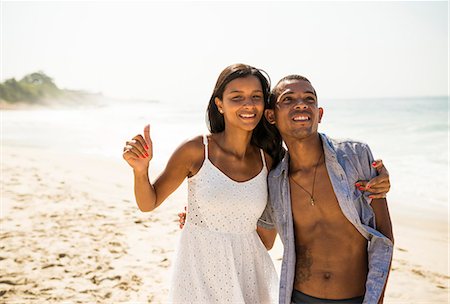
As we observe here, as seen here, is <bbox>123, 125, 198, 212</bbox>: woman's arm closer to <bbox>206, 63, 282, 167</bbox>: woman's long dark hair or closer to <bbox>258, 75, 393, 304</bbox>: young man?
<bbox>206, 63, 282, 167</bbox>: woman's long dark hair

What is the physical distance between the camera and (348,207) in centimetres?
262

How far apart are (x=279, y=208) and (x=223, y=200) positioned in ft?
1.32

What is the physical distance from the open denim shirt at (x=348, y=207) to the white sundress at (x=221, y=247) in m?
0.15

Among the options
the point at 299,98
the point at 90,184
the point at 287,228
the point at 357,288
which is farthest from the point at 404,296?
the point at 90,184

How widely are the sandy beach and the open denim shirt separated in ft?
7.64

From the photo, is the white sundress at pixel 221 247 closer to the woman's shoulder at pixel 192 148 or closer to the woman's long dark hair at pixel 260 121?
the woman's shoulder at pixel 192 148

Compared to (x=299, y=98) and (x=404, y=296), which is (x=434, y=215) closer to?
(x=404, y=296)

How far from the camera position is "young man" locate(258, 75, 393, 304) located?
8.60 ft

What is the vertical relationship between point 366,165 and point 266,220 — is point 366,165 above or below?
above

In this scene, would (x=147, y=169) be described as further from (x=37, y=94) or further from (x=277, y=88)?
(x=37, y=94)

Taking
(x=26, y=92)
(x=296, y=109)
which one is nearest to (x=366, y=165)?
(x=296, y=109)

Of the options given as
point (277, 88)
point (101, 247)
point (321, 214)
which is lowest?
point (101, 247)

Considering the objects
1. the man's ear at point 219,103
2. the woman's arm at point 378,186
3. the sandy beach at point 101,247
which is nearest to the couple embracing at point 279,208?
the woman's arm at point 378,186

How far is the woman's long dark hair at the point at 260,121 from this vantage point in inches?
117
